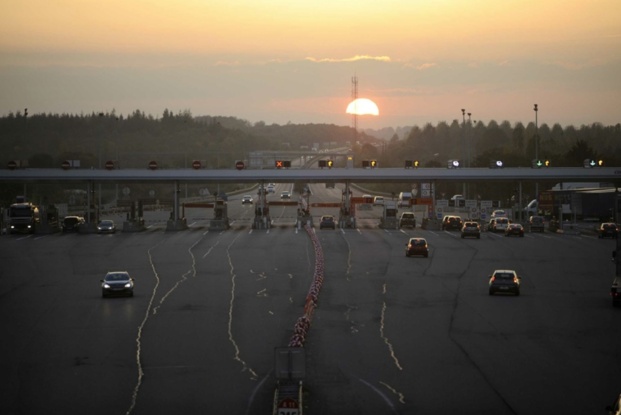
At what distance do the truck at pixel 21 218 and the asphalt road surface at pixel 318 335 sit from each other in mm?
24850

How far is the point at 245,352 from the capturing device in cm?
2820

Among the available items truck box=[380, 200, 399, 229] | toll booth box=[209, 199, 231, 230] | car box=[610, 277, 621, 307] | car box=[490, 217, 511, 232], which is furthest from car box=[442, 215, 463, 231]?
car box=[610, 277, 621, 307]

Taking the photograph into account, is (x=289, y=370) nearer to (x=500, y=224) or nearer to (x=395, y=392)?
(x=395, y=392)

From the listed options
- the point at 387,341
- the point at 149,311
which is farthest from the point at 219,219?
the point at 387,341

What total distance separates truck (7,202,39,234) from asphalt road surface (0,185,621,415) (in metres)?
24.9

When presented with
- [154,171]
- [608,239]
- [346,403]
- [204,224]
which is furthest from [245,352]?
[204,224]

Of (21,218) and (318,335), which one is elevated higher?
(21,218)

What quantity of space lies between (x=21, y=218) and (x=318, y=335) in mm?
60092

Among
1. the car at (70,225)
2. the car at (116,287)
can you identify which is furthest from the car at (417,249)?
the car at (70,225)

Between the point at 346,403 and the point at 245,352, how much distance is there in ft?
22.3

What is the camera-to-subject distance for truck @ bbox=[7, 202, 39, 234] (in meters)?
85.1

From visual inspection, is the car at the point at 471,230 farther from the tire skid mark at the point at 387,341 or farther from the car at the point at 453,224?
the tire skid mark at the point at 387,341

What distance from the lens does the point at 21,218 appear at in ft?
280

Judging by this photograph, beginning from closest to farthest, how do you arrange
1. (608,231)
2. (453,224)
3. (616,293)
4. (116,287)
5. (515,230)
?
1. (616,293)
2. (116,287)
3. (608,231)
4. (515,230)
5. (453,224)
